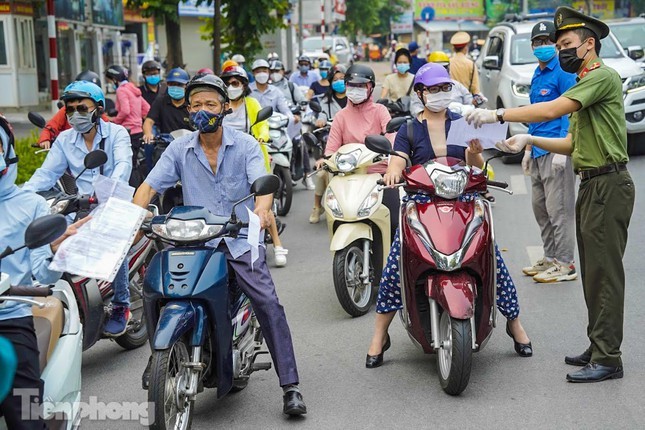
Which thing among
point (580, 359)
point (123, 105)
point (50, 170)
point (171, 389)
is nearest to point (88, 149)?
point (50, 170)

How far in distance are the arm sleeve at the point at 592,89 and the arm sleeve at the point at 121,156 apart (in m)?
2.87

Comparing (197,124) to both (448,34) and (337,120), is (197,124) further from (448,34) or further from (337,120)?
(448,34)

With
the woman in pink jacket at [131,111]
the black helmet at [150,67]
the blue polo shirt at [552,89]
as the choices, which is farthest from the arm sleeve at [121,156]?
the black helmet at [150,67]

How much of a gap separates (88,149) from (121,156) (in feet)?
0.73

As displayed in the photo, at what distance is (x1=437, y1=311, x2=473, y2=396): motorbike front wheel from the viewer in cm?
509

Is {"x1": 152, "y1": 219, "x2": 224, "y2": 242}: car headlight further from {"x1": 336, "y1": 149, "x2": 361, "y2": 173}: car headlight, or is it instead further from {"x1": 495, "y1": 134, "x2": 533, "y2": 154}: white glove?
{"x1": 336, "y1": 149, "x2": 361, "y2": 173}: car headlight

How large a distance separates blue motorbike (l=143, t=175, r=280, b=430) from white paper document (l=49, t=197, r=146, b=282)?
0.41m

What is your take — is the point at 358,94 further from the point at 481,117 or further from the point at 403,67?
the point at 403,67

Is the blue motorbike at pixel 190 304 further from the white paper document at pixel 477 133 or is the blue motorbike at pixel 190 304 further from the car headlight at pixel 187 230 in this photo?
the white paper document at pixel 477 133

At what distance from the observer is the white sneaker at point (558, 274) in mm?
7876

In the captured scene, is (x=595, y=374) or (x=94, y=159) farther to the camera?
(x=595, y=374)

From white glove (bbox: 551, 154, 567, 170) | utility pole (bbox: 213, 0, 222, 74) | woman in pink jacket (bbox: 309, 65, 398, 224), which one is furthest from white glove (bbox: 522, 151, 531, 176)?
utility pole (bbox: 213, 0, 222, 74)

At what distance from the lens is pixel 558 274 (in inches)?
312

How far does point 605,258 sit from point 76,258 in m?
2.92
